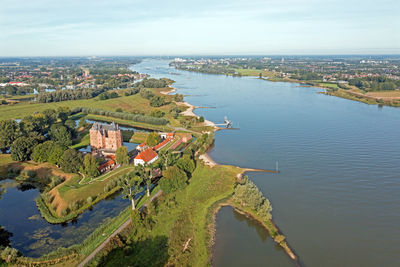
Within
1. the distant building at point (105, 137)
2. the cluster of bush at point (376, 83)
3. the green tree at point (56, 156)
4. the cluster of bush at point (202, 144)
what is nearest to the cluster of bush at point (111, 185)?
the green tree at point (56, 156)

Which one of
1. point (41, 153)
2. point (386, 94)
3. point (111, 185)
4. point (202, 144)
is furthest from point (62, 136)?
point (386, 94)

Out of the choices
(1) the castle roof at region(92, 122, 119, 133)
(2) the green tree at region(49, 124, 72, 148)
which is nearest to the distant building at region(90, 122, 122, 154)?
(1) the castle roof at region(92, 122, 119, 133)

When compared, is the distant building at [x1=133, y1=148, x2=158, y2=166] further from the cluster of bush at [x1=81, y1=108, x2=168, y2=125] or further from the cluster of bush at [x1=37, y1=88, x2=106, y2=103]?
the cluster of bush at [x1=37, y1=88, x2=106, y2=103]

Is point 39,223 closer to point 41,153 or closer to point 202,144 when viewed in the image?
point 41,153

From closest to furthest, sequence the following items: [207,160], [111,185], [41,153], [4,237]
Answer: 1. [4,237]
2. [111,185]
3. [41,153]
4. [207,160]

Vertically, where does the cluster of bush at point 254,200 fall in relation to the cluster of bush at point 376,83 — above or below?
below

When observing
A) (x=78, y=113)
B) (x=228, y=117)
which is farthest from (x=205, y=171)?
(x=78, y=113)

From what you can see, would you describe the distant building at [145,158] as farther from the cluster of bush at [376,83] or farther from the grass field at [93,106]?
the cluster of bush at [376,83]
